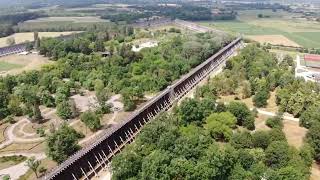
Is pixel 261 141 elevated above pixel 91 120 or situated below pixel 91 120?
below

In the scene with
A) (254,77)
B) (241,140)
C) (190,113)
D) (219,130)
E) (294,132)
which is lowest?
(294,132)

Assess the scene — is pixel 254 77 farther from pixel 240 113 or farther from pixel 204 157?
pixel 204 157

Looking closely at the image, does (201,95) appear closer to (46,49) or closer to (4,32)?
(46,49)

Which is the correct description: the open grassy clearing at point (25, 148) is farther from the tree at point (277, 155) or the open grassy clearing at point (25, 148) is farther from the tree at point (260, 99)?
the tree at point (260, 99)

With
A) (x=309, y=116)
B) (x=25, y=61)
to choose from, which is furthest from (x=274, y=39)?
(x=25, y=61)

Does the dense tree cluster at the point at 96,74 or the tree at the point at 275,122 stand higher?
the dense tree cluster at the point at 96,74

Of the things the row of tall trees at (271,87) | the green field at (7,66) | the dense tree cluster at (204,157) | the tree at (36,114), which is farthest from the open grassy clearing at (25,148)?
the green field at (7,66)

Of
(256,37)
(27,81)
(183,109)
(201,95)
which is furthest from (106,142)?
(256,37)
